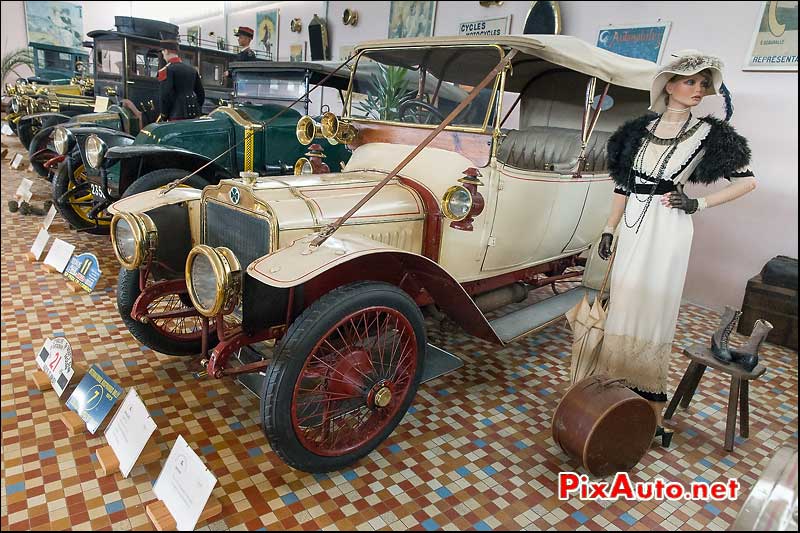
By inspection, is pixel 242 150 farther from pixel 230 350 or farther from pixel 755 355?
pixel 755 355

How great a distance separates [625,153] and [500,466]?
157cm

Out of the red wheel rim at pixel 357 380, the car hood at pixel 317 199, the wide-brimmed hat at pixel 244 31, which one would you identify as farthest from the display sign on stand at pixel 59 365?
the wide-brimmed hat at pixel 244 31

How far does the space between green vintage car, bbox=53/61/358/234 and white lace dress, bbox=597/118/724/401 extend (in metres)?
2.32

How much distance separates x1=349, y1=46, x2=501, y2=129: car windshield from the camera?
9.84 feet

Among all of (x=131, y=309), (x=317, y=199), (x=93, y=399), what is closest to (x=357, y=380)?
(x=317, y=199)

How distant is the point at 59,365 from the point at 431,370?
1753 millimetres

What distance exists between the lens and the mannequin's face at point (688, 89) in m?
2.19

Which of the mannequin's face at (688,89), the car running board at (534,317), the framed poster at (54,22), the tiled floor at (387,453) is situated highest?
the framed poster at (54,22)

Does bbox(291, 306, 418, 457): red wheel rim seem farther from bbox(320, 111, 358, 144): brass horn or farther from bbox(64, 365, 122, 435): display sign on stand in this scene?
bbox(320, 111, 358, 144): brass horn

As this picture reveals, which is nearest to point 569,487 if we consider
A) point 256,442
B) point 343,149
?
point 256,442

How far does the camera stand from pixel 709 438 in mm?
2582

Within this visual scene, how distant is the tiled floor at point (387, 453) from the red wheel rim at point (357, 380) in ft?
0.52

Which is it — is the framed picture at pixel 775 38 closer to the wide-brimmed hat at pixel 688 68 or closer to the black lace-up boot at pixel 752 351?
the wide-brimmed hat at pixel 688 68

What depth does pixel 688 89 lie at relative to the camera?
7.21ft
